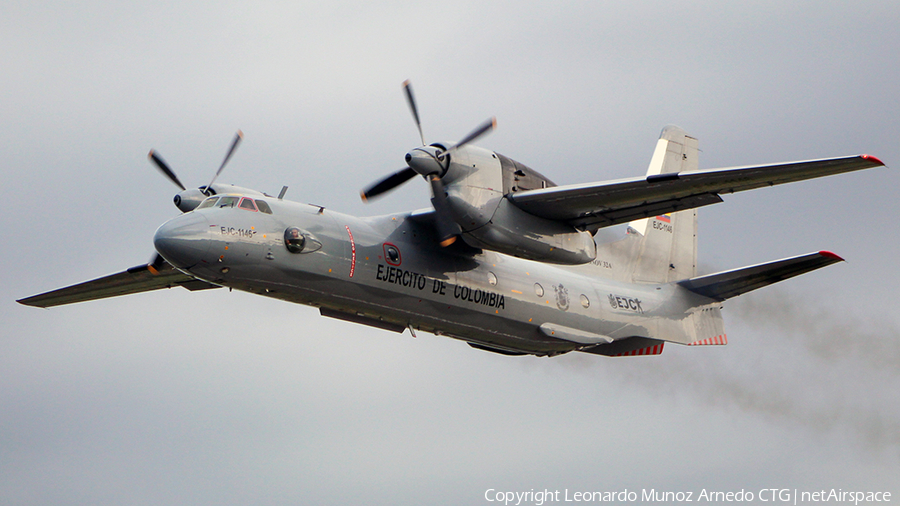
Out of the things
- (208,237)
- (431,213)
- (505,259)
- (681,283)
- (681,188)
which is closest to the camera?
(208,237)

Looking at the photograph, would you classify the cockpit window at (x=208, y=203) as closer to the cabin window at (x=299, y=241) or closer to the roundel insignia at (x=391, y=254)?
the cabin window at (x=299, y=241)

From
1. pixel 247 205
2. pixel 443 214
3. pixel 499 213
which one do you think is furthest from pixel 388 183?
pixel 247 205

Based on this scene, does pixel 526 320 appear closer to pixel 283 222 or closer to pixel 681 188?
pixel 681 188

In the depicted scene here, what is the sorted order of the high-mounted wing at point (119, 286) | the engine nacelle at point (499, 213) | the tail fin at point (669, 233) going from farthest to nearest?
the tail fin at point (669, 233) → the high-mounted wing at point (119, 286) → the engine nacelle at point (499, 213)

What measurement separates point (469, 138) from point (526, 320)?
4156mm

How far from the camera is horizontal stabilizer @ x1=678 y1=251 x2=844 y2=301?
18.7m

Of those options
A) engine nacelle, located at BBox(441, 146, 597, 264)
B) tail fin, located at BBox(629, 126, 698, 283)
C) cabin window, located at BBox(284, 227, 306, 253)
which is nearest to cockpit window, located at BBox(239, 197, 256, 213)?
cabin window, located at BBox(284, 227, 306, 253)

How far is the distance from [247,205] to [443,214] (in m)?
3.38

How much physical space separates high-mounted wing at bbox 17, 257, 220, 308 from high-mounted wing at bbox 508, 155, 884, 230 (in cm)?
731

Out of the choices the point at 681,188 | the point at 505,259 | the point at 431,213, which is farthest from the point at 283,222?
the point at 681,188

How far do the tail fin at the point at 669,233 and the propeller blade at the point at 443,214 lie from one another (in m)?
5.98

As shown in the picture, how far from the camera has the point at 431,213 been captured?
1797 cm

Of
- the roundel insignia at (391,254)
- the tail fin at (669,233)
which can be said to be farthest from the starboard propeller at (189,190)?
the tail fin at (669,233)

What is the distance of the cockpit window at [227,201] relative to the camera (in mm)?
15836
